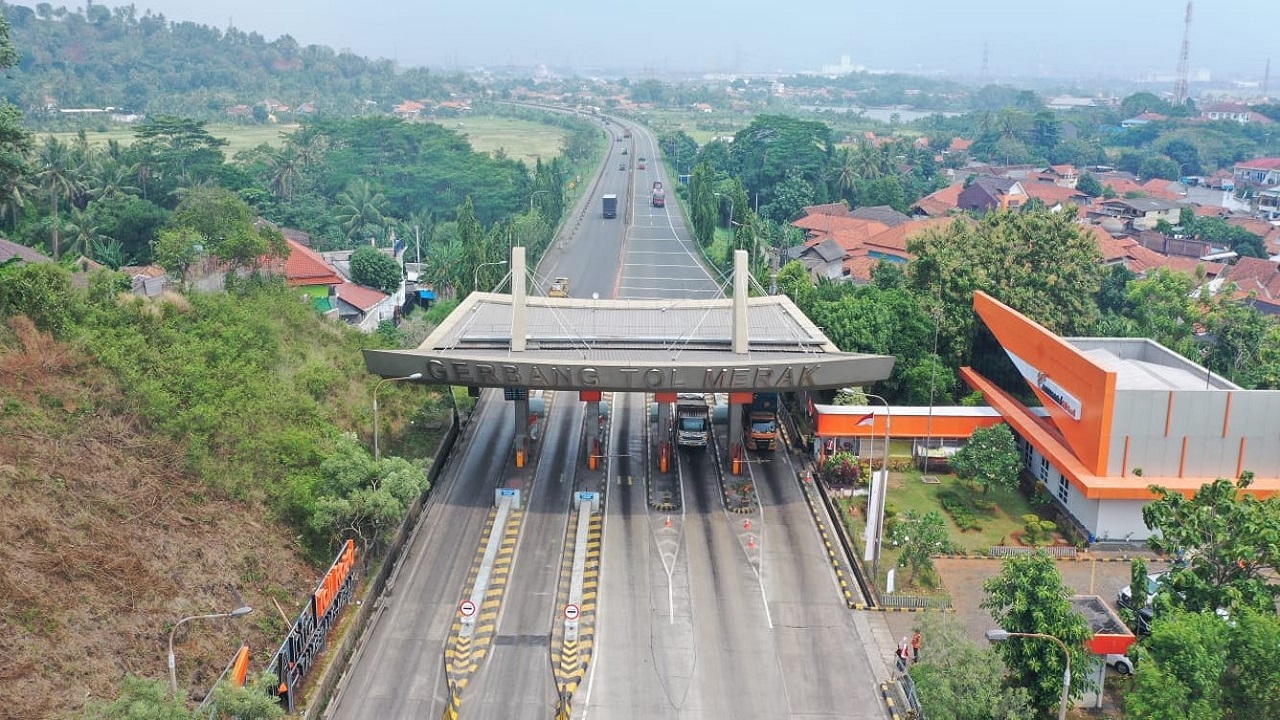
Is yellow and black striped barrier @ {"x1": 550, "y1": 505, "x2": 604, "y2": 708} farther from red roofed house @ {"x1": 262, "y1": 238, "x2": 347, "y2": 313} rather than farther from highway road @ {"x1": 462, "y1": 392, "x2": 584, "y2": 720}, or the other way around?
red roofed house @ {"x1": 262, "y1": 238, "x2": 347, "y2": 313}

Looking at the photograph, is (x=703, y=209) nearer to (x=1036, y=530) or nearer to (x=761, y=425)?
(x=761, y=425)

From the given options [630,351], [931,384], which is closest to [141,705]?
[630,351]

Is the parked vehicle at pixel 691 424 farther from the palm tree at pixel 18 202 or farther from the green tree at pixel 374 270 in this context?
the palm tree at pixel 18 202

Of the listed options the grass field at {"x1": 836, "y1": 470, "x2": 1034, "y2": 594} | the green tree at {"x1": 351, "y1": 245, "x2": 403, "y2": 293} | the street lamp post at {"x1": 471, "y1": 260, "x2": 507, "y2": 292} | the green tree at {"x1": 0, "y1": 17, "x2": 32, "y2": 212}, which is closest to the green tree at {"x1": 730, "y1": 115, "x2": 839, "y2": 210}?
the green tree at {"x1": 351, "y1": 245, "x2": 403, "y2": 293}

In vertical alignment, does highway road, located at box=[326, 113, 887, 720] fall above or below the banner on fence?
below

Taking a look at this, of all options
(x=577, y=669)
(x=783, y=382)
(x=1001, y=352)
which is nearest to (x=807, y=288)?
(x=1001, y=352)

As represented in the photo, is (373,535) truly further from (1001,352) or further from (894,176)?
(894,176)

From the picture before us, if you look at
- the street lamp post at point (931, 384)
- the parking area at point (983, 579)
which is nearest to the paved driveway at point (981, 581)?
the parking area at point (983, 579)
